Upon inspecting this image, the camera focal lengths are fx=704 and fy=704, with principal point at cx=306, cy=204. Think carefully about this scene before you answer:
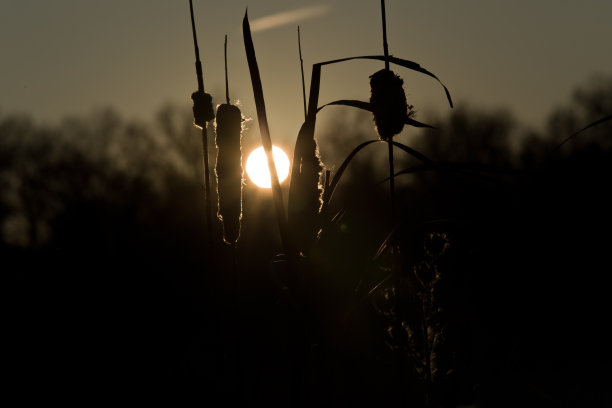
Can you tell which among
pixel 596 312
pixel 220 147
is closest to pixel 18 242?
pixel 596 312

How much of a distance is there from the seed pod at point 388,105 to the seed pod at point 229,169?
0.62ft

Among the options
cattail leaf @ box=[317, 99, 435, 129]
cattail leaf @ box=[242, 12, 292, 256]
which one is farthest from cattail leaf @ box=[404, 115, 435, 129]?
cattail leaf @ box=[242, 12, 292, 256]

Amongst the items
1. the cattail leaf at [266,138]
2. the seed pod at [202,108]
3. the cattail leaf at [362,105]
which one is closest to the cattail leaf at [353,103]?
the cattail leaf at [362,105]

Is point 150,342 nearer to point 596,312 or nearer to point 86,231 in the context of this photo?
point 596,312

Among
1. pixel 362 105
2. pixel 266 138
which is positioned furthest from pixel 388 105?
pixel 266 138

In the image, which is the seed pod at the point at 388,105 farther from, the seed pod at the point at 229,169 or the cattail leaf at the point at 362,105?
the seed pod at the point at 229,169

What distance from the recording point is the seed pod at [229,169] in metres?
0.94

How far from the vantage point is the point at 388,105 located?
943mm

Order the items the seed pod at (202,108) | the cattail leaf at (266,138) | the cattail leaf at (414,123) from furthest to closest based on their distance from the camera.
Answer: the seed pod at (202,108) < the cattail leaf at (414,123) < the cattail leaf at (266,138)

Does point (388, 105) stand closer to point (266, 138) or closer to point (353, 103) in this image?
point (353, 103)

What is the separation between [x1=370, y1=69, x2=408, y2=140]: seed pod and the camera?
944mm

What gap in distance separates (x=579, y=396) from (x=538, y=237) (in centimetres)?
718

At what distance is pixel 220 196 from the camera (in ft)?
3.12

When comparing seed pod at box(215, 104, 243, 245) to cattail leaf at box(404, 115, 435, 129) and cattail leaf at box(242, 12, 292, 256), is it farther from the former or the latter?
cattail leaf at box(404, 115, 435, 129)
